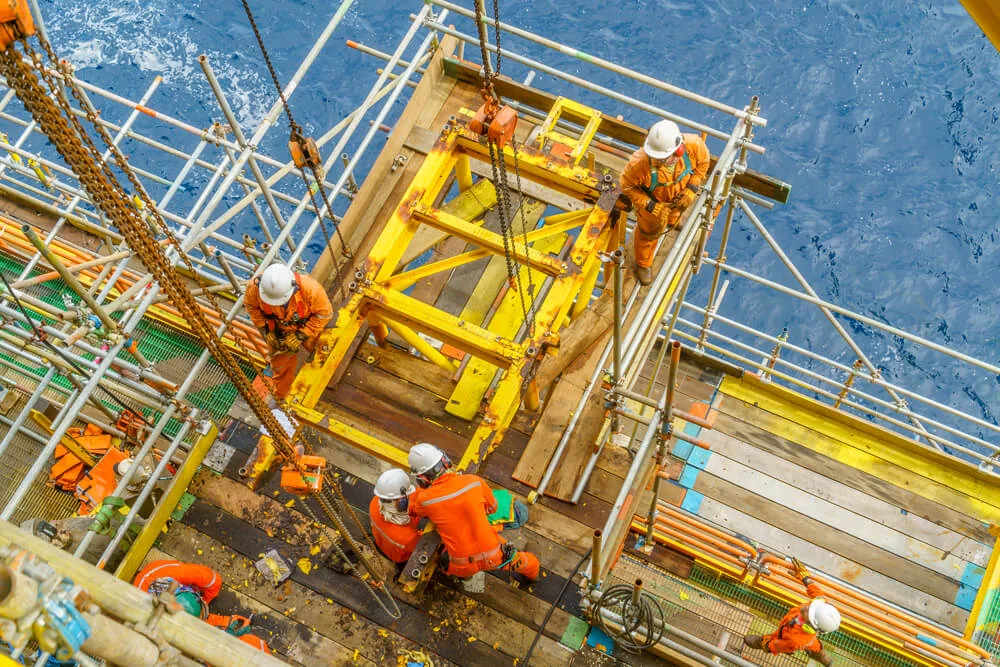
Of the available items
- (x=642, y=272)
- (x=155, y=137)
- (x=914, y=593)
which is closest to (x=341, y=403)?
(x=642, y=272)

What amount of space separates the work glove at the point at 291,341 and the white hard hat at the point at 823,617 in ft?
21.4

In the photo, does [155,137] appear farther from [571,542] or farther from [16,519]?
[571,542]

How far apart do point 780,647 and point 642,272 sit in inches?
188

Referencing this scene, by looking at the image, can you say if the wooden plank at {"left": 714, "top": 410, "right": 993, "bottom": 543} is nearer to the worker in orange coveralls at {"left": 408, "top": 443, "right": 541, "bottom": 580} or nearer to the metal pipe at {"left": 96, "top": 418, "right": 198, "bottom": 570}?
the worker in orange coveralls at {"left": 408, "top": 443, "right": 541, "bottom": 580}

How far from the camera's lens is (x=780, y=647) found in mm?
10445

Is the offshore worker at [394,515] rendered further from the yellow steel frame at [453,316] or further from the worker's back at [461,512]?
the yellow steel frame at [453,316]

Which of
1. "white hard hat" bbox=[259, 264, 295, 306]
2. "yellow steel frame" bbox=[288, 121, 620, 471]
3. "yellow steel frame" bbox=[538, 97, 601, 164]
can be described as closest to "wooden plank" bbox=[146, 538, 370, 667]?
"yellow steel frame" bbox=[288, 121, 620, 471]

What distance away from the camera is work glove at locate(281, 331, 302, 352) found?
32.5 feet

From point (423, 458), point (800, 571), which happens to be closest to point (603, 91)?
point (423, 458)

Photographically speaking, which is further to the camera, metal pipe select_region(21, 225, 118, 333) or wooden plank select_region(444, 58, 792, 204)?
wooden plank select_region(444, 58, 792, 204)

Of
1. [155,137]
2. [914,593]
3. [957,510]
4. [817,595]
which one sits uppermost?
[155,137]

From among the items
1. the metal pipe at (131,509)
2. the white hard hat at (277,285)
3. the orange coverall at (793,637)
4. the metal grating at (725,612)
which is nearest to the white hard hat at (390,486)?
the white hard hat at (277,285)

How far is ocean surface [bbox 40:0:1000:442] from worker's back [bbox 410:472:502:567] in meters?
12.0

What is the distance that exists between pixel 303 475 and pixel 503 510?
2.14 m
